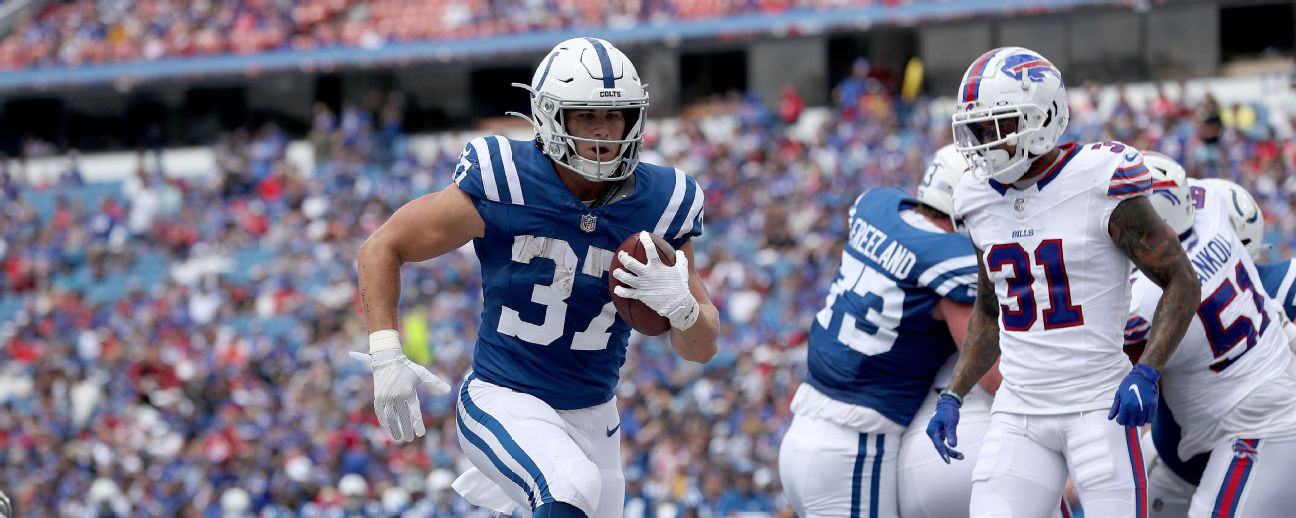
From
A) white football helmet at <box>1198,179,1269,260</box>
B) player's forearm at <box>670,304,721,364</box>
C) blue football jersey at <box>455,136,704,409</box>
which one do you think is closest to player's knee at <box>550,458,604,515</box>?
blue football jersey at <box>455,136,704,409</box>

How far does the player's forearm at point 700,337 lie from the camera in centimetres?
462

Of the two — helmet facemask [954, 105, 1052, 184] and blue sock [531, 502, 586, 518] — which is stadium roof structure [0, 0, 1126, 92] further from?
blue sock [531, 502, 586, 518]

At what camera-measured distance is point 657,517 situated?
36.6 ft

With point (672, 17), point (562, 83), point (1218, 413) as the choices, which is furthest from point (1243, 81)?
point (562, 83)

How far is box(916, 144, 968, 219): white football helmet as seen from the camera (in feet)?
17.1

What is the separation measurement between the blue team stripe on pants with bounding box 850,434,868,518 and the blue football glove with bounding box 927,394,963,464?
18.5 inches

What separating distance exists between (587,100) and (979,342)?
141cm

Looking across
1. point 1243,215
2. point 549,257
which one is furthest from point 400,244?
point 1243,215

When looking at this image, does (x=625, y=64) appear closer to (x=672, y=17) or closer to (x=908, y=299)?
(x=908, y=299)

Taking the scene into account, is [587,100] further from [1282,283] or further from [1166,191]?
[1282,283]

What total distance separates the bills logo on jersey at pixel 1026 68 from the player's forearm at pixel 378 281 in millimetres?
1859

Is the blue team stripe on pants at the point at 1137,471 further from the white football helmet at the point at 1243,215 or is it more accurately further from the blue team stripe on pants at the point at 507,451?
the blue team stripe on pants at the point at 507,451

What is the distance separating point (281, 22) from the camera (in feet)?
76.4

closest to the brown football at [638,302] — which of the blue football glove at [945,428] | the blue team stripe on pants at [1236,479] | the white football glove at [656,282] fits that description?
the white football glove at [656,282]
